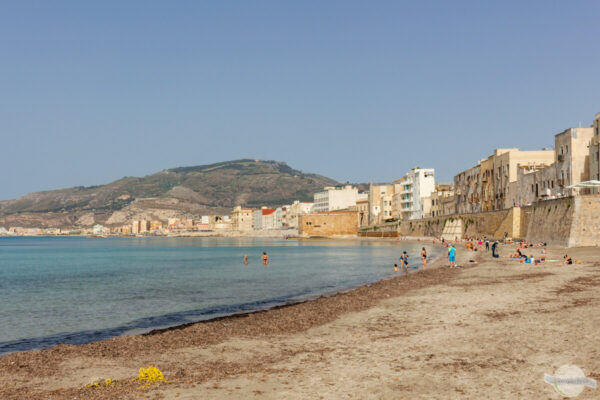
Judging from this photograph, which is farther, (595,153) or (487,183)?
(487,183)

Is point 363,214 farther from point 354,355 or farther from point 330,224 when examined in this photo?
point 354,355

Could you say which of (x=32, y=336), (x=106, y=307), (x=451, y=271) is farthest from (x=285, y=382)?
(x=451, y=271)

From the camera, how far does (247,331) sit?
604 inches

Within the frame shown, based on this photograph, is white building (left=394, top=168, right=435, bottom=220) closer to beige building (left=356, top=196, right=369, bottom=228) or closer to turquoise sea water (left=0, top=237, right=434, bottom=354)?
beige building (left=356, top=196, right=369, bottom=228)

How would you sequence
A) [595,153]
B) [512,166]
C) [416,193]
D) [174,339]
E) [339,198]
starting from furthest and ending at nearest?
1. [339,198]
2. [416,193]
3. [512,166]
4. [595,153]
5. [174,339]

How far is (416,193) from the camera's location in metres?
120

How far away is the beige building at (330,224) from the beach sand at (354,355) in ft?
390

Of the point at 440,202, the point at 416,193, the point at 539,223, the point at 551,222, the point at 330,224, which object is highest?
the point at 416,193

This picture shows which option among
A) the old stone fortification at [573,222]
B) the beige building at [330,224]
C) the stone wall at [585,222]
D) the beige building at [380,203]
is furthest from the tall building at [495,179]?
the beige building at [330,224]

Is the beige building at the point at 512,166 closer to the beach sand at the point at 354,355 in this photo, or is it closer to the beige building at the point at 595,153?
the beige building at the point at 595,153

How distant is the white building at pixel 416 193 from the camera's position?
117 m

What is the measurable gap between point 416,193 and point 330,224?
98.1ft

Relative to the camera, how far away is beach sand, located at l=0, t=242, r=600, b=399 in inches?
349

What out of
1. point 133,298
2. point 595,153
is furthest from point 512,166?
point 133,298
